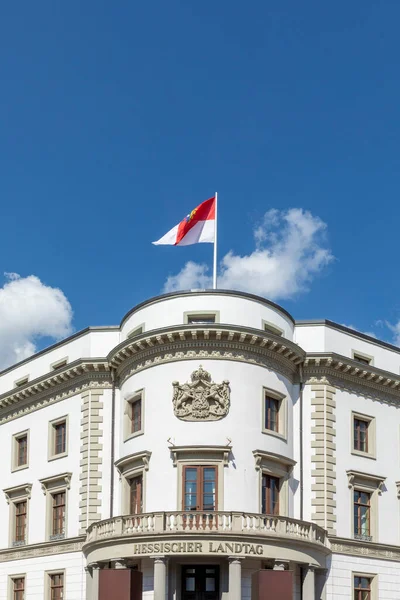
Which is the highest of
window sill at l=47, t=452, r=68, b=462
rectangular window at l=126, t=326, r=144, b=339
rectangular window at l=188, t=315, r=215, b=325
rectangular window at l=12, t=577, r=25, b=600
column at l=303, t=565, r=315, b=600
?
rectangular window at l=188, t=315, r=215, b=325

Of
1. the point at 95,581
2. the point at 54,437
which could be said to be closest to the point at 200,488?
the point at 95,581

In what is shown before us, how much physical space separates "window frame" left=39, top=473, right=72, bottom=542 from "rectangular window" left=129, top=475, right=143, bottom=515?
4536mm

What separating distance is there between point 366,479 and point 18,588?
63.9 ft

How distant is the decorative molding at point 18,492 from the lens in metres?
52.7

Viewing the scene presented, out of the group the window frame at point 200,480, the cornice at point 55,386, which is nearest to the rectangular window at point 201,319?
the cornice at point 55,386

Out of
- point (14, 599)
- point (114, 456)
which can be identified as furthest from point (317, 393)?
point (14, 599)

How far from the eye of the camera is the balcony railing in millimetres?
42031

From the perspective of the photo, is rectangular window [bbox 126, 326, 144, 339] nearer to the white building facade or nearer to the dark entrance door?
the white building facade

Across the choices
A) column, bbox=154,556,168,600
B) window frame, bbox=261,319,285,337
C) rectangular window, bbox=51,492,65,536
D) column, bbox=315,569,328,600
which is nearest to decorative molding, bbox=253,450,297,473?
column, bbox=315,569,328,600

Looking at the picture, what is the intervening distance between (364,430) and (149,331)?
42.3ft

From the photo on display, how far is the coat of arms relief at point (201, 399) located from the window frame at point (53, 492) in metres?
8.65

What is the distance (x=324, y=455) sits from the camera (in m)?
47.3

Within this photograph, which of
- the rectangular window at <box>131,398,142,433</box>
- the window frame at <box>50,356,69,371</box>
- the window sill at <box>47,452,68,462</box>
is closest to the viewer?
the rectangular window at <box>131,398,142,433</box>

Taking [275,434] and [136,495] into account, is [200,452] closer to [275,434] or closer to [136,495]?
[275,434]
